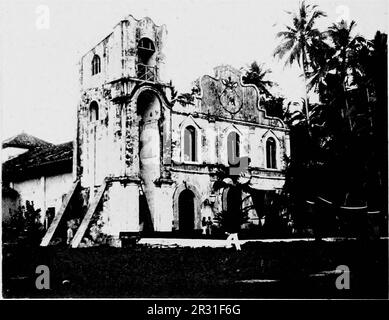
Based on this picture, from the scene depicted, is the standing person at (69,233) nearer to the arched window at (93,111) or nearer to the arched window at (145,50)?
the arched window at (93,111)

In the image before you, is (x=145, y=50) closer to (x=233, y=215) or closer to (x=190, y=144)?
(x=190, y=144)

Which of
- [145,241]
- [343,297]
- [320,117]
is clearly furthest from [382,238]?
[145,241]

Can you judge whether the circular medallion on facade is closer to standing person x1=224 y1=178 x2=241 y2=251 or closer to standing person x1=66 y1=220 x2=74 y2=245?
standing person x1=224 y1=178 x2=241 y2=251

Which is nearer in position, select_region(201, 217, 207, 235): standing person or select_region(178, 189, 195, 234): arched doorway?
select_region(201, 217, 207, 235): standing person

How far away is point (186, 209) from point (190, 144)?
1.48m

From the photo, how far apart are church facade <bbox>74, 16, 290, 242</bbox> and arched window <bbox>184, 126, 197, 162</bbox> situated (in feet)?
0.08

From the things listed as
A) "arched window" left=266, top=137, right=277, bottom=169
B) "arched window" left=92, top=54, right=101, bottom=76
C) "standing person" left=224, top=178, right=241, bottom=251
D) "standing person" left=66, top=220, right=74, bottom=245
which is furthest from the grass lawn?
"arched window" left=92, top=54, right=101, bottom=76

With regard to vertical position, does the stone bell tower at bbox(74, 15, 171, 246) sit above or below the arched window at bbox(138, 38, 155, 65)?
below

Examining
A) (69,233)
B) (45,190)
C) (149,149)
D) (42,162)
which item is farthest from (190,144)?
(69,233)

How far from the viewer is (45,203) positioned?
37.3 feet

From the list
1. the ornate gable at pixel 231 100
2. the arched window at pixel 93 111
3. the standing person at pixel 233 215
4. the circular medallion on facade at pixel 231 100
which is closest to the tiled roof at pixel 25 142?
the arched window at pixel 93 111

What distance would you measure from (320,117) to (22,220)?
585cm

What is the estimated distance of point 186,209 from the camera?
13.0 m

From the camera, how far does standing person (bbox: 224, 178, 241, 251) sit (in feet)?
37.5
